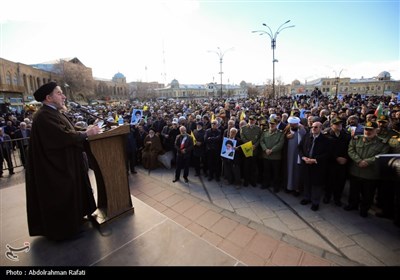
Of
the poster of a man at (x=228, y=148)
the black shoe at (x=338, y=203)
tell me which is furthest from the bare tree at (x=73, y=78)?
the black shoe at (x=338, y=203)

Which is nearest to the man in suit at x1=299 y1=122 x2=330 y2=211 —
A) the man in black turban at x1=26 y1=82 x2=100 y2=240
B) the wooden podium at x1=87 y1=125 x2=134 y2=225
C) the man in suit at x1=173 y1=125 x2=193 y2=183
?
the man in suit at x1=173 y1=125 x2=193 y2=183

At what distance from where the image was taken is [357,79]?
95812 mm

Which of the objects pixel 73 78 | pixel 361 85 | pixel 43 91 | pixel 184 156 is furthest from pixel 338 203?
pixel 361 85

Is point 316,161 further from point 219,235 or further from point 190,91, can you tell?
point 190,91

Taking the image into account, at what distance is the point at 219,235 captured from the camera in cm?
349

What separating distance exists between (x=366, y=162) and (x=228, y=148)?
3022 mm

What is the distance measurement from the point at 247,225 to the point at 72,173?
2.95 m

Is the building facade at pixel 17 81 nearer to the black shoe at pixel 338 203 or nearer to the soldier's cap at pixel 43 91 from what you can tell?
the soldier's cap at pixel 43 91

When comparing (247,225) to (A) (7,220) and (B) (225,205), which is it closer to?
(B) (225,205)

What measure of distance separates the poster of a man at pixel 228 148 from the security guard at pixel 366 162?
8.51 feet

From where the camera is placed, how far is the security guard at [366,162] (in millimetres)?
3941

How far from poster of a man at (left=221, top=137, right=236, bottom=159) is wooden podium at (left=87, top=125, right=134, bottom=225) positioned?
128 inches

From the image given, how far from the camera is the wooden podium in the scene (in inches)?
106
